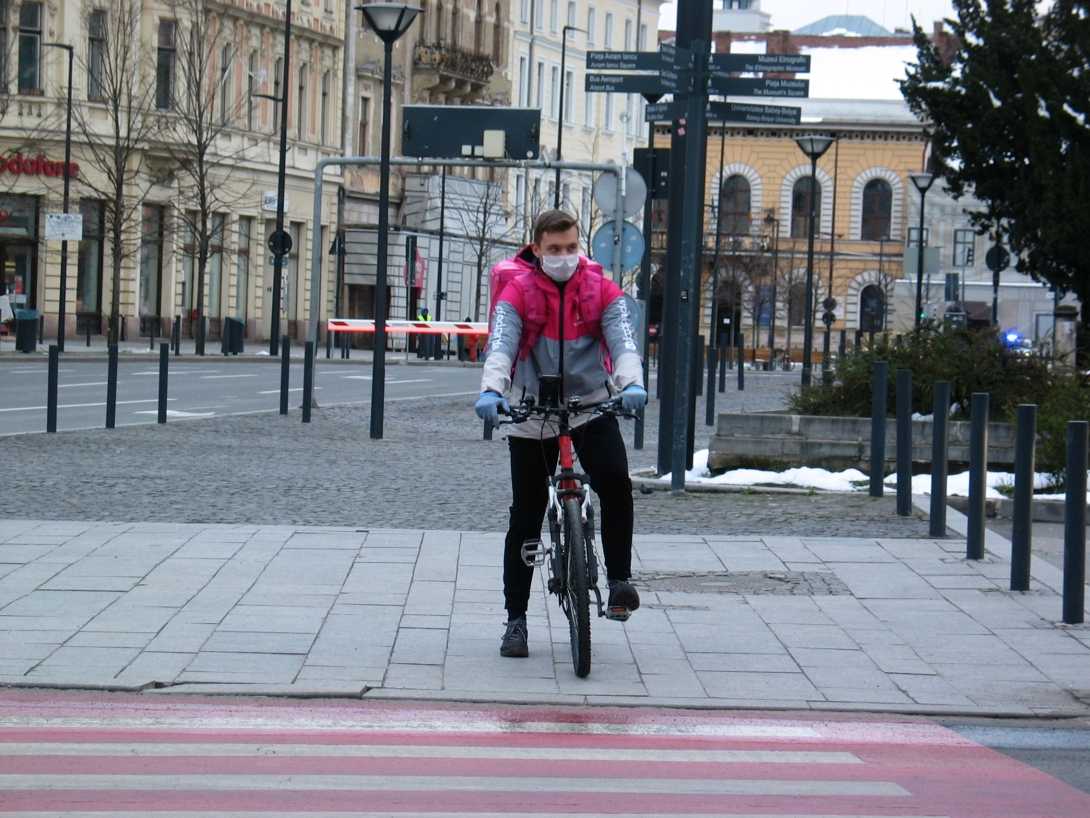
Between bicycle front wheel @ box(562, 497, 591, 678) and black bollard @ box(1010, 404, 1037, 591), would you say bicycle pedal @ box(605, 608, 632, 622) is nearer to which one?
bicycle front wheel @ box(562, 497, 591, 678)

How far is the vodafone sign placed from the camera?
46.4 metres

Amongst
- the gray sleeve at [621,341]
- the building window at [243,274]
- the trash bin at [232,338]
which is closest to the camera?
the gray sleeve at [621,341]

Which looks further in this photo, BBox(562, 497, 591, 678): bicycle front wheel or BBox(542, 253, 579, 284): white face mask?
BBox(542, 253, 579, 284): white face mask

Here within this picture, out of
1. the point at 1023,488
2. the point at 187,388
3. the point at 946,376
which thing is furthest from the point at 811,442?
the point at 187,388

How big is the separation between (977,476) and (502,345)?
12.8 feet

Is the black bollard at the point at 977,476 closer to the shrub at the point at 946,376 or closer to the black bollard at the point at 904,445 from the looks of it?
the black bollard at the point at 904,445

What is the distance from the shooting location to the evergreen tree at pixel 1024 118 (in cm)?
2669

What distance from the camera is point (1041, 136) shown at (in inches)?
1053

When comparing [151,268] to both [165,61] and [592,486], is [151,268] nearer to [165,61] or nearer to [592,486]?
[165,61]

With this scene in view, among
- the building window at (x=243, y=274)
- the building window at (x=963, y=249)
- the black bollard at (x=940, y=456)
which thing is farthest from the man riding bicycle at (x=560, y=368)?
the building window at (x=963, y=249)

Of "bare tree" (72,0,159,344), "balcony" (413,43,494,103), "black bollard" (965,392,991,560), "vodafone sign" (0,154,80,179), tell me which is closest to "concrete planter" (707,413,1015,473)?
"black bollard" (965,392,991,560)

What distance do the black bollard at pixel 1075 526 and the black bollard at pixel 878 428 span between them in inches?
166

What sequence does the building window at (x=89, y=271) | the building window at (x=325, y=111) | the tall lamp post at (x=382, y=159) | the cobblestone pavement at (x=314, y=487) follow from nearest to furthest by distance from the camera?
the cobblestone pavement at (x=314, y=487) → the tall lamp post at (x=382, y=159) → the building window at (x=89, y=271) → the building window at (x=325, y=111)

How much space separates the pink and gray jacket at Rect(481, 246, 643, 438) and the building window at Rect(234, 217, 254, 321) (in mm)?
48381
